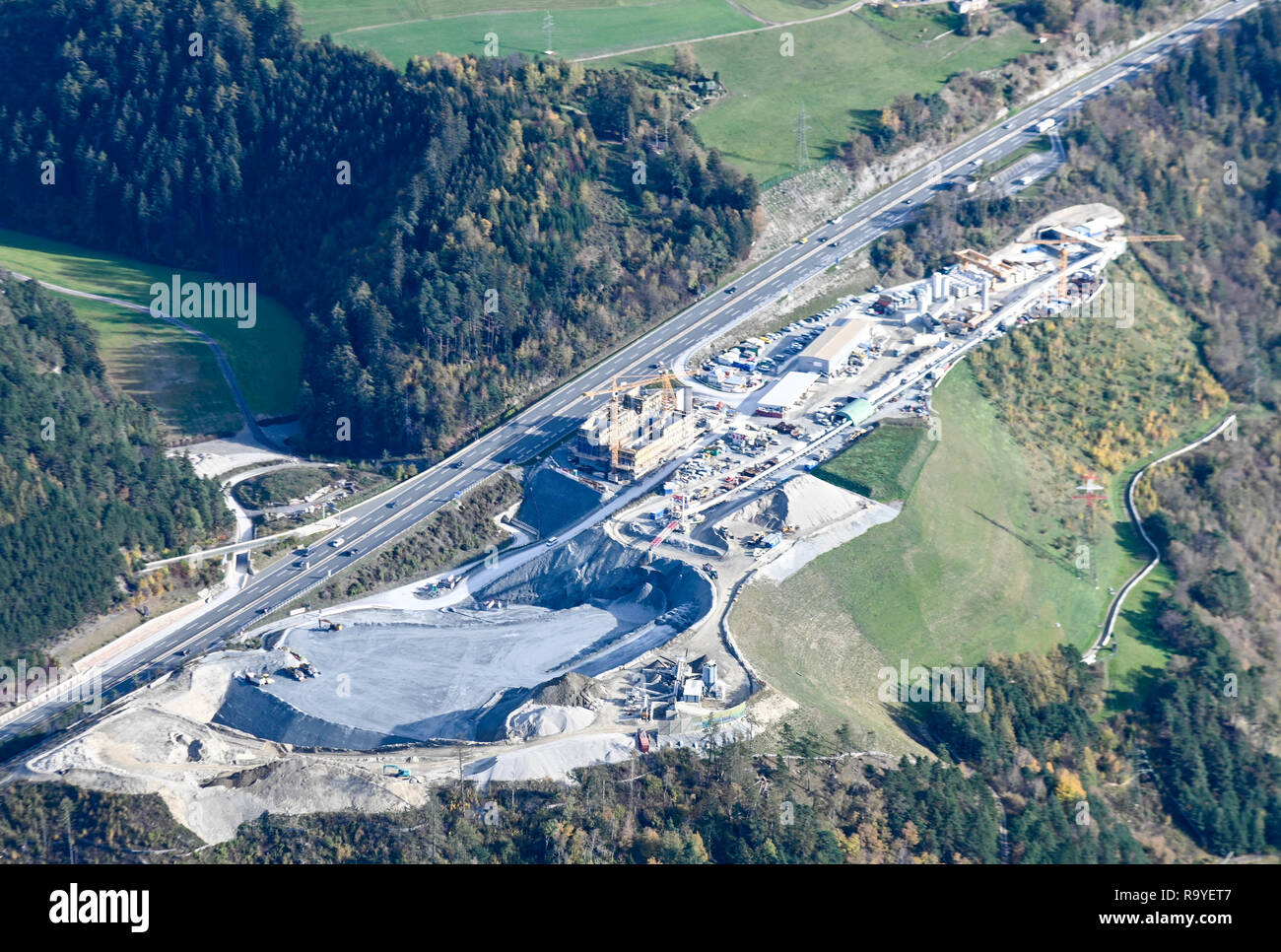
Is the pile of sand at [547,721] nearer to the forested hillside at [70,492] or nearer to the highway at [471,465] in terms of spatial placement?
the highway at [471,465]

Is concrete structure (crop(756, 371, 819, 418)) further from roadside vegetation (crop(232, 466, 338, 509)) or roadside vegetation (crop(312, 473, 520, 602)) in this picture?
roadside vegetation (crop(232, 466, 338, 509))

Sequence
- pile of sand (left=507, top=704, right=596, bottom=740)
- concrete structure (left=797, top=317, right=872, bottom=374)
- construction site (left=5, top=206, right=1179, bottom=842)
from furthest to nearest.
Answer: concrete structure (left=797, top=317, right=872, bottom=374) < pile of sand (left=507, top=704, right=596, bottom=740) < construction site (left=5, top=206, right=1179, bottom=842)

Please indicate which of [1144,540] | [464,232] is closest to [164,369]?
[464,232]

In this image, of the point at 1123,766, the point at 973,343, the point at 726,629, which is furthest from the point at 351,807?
the point at 973,343

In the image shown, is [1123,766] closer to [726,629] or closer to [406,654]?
[726,629]

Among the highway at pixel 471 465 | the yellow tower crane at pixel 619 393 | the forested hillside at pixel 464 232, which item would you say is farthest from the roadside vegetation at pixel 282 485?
the yellow tower crane at pixel 619 393

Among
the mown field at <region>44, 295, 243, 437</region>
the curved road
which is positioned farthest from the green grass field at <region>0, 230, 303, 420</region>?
the curved road
